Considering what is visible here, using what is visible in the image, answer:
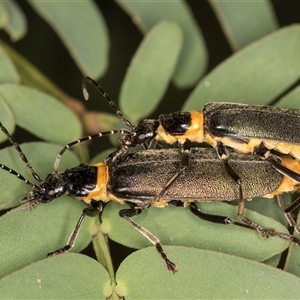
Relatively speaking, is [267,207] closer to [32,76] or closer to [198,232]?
[198,232]

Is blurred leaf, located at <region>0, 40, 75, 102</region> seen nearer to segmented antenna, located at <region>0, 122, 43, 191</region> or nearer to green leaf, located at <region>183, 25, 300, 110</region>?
segmented antenna, located at <region>0, 122, 43, 191</region>

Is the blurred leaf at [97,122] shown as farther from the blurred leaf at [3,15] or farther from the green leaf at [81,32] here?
the blurred leaf at [3,15]

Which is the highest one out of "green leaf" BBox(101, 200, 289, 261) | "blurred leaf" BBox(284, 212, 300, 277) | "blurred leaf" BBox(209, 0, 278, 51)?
"blurred leaf" BBox(209, 0, 278, 51)

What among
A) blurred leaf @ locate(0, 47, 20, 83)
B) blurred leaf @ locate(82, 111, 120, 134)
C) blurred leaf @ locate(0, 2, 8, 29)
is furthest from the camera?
blurred leaf @ locate(82, 111, 120, 134)

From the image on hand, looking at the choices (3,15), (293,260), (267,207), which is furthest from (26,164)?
(293,260)

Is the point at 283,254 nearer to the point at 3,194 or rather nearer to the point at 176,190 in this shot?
the point at 176,190

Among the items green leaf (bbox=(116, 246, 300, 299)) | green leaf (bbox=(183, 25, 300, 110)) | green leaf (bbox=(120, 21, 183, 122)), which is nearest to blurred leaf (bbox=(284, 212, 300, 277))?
green leaf (bbox=(116, 246, 300, 299))

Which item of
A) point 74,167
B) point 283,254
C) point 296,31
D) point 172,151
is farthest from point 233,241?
point 296,31

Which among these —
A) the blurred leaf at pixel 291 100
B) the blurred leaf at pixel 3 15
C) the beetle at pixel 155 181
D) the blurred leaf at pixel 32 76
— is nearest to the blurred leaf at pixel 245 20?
the blurred leaf at pixel 291 100
